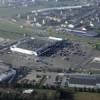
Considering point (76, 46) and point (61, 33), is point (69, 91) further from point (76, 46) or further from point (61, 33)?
point (61, 33)

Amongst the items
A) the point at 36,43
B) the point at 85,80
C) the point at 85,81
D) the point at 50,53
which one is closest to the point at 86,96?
the point at 85,81

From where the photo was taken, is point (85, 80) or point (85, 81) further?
point (85, 80)

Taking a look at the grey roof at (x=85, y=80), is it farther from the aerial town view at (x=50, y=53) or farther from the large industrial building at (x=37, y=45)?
the large industrial building at (x=37, y=45)

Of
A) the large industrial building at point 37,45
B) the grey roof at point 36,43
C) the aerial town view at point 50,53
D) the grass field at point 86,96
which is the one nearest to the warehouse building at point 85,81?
the aerial town view at point 50,53

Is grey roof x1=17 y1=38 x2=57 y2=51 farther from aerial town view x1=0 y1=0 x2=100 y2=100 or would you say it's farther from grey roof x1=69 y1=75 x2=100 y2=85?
grey roof x1=69 y1=75 x2=100 y2=85

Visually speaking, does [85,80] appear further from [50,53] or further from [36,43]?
[36,43]

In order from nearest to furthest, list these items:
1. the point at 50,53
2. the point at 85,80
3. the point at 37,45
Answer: the point at 85,80 < the point at 50,53 < the point at 37,45

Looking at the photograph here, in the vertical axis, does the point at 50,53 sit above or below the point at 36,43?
below

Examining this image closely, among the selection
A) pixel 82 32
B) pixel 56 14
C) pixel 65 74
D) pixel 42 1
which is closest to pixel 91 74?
pixel 65 74
